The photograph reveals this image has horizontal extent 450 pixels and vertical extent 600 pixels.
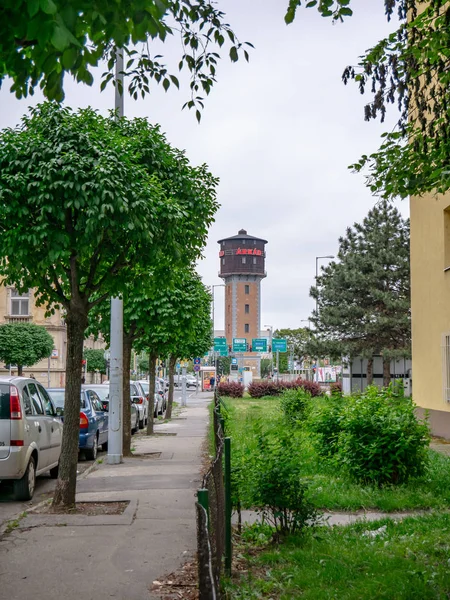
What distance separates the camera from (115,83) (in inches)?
266

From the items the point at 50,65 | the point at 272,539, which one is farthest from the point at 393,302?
the point at 50,65

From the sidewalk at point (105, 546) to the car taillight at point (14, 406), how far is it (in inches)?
55.2

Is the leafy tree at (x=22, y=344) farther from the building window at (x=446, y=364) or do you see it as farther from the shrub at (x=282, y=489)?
the shrub at (x=282, y=489)

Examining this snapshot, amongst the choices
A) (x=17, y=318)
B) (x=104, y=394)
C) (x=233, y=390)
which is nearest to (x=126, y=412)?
(x=104, y=394)

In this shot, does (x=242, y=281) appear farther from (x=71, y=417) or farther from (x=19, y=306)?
(x=71, y=417)

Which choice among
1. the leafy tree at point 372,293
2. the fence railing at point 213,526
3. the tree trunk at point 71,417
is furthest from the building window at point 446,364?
the leafy tree at point 372,293

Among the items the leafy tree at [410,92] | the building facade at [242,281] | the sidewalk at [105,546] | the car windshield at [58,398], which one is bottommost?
the sidewalk at [105,546]

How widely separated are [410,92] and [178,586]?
5.66 meters

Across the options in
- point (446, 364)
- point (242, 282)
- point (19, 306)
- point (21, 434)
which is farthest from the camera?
point (242, 282)

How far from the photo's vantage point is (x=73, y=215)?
31.5ft

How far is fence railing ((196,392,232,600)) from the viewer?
301 cm

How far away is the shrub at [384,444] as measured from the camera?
1004 centimetres

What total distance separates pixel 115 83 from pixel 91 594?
13.8 feet

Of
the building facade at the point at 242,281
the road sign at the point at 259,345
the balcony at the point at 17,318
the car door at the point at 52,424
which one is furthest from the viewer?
the building facade at the point at 242,281
